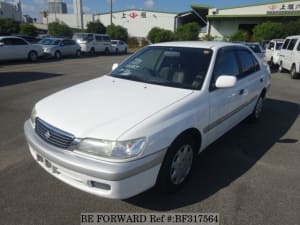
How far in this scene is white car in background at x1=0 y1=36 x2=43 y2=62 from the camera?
51.3 ft

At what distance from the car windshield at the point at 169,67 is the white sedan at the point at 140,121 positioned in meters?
0.01

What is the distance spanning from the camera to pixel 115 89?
3525mm

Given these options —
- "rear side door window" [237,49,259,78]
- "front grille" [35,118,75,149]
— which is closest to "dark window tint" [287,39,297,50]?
"rear side door window" [237,49,259,78]

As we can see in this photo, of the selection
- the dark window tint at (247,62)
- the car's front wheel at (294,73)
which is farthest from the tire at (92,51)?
the dark window tint at (247,62)

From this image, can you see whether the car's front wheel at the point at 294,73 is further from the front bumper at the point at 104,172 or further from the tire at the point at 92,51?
the tire at the point at 92,51

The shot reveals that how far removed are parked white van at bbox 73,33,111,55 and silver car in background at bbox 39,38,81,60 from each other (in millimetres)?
1852

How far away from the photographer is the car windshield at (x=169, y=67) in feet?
11.8

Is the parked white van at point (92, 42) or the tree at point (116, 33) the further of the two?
the tree at point (116, 33)

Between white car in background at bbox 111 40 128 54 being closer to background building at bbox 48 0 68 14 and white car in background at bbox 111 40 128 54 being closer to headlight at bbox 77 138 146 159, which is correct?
headlight at bbox 77 138 146 159

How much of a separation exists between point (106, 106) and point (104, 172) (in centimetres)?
79

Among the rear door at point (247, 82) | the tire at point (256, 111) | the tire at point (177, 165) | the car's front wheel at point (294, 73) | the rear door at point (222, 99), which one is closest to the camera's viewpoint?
the tire at point (177, 165)

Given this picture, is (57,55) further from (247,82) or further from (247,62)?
(247,82)

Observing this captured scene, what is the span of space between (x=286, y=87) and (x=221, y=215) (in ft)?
29.2

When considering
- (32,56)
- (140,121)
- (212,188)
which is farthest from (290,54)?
(32,56)
